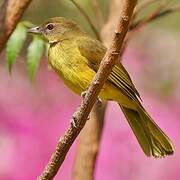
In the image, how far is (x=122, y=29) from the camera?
1.75 m

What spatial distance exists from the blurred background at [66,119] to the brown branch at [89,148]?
0.82 meters

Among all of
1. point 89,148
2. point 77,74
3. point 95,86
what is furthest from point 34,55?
point 95,86

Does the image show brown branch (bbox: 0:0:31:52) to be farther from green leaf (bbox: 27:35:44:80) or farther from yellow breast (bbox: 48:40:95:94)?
yellow breast (bbox: 48:40:95:94)

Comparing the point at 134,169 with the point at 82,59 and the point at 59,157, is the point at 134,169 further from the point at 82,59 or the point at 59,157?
the point at 59,157

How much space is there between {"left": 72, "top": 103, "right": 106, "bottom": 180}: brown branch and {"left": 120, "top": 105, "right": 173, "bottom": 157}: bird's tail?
0.13 meters

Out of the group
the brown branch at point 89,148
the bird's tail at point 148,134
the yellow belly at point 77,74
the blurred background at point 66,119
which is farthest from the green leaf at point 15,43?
the blurred background at point 66,119

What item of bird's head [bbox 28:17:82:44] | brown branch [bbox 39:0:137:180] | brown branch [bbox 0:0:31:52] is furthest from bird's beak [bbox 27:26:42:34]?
brown branch [bbox 39:0:137:180]

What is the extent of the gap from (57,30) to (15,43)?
474 mm

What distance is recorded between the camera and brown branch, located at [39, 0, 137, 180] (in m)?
1.74

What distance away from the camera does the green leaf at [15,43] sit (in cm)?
242

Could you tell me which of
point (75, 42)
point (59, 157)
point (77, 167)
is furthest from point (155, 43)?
point (59, 157)

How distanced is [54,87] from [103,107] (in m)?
2.12

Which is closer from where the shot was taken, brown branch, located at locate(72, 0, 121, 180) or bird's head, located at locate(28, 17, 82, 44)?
brown branch, located at locate(72, 0, 121, 180)

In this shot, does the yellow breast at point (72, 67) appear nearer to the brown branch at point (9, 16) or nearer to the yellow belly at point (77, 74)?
the yellow belly at point (77, 74)
